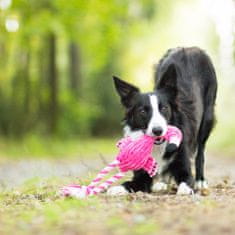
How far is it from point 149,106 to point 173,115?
0.51 meters

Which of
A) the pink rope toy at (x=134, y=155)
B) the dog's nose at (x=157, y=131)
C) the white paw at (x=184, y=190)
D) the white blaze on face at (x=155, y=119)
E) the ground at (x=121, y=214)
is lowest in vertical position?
the white paw at (x=184, y=190)

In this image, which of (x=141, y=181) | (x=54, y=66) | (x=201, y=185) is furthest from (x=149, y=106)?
(x=54, y=66)

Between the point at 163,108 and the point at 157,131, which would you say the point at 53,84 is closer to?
the point at 163,108

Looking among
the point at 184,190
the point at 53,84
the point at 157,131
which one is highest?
the point at 157,131

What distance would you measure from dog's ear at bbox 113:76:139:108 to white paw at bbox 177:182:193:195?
115 cm

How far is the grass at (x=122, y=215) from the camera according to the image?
217 inches

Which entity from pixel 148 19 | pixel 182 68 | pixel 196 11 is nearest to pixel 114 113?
pixel 148 19

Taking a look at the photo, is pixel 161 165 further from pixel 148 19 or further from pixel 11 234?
pixel 148 19

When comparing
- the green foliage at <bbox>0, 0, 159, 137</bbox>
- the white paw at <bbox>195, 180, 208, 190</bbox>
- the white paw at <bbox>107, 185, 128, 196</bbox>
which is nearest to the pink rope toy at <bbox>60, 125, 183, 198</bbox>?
the white paw at <bbox>107, 185, 128, 196</bbox>

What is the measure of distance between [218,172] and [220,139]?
12.0 metres

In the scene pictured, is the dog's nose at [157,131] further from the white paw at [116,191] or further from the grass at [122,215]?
the white paw at [116,191]

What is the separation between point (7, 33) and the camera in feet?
85.3

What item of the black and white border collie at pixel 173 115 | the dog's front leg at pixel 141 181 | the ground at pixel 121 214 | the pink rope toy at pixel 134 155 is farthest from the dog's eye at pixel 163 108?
the ground at pixel 121 214

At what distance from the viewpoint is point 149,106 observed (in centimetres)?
812
